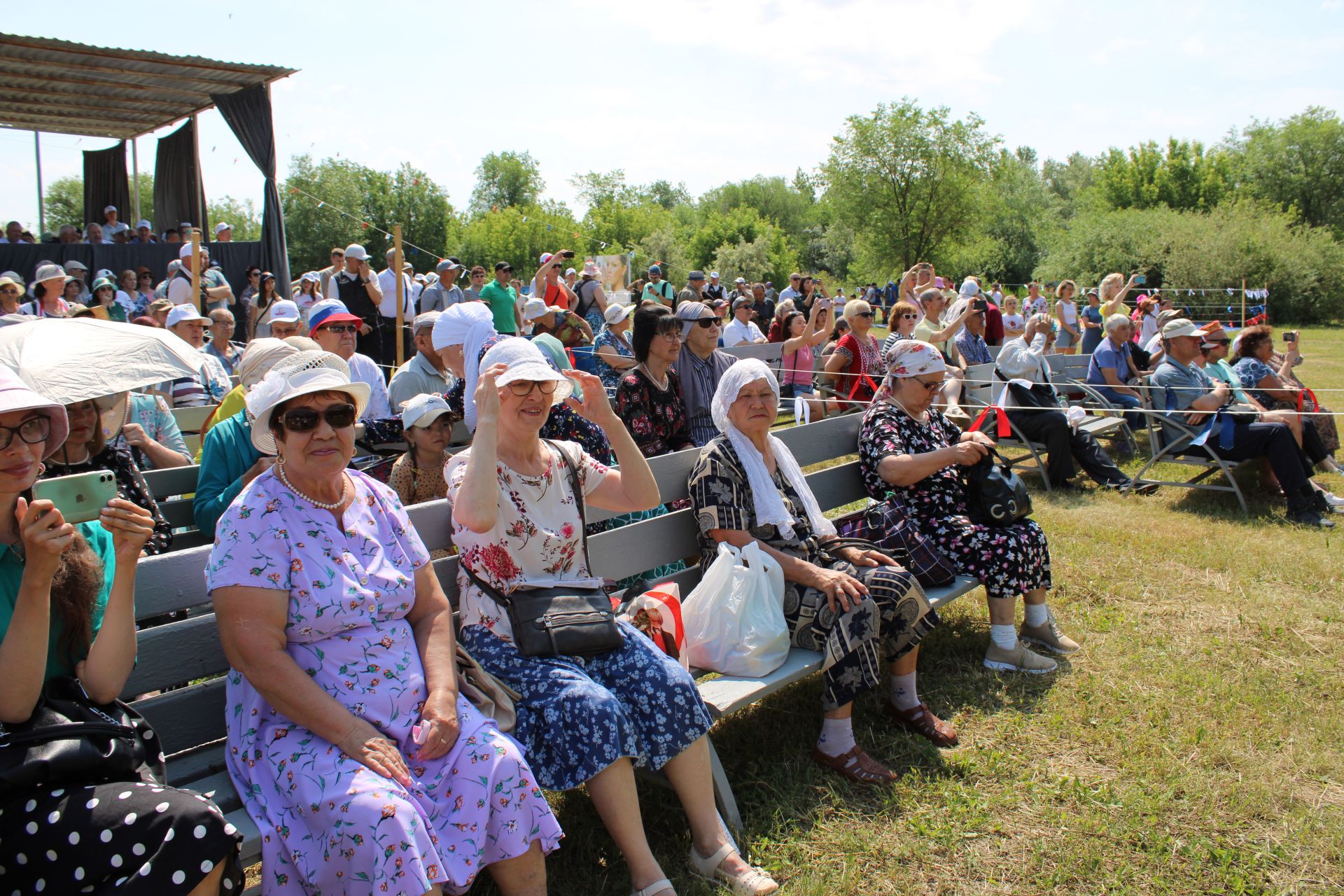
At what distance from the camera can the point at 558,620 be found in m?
2.78

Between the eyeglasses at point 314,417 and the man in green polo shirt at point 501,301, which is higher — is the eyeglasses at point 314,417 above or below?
below

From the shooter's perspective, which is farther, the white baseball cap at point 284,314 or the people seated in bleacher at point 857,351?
the people seated in bleacher at point 857,351

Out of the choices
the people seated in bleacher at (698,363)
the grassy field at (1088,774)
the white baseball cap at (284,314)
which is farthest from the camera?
the white baseball cap at (284,314)

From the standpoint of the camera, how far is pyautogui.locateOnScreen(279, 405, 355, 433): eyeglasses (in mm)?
2406

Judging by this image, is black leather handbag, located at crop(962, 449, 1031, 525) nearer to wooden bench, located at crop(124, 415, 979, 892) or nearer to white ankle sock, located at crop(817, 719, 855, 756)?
wooden bench, located at crop(124, 415, 979, 892)

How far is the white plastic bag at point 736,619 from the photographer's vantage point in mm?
3197

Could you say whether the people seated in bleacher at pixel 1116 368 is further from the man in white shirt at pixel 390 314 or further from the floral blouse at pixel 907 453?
the man in white shirt at pixel 390 314

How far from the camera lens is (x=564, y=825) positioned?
296 cm

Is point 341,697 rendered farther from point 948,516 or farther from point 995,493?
point 995,493

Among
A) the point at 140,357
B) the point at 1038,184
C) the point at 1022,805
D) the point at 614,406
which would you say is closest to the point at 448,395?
the point at 614,406

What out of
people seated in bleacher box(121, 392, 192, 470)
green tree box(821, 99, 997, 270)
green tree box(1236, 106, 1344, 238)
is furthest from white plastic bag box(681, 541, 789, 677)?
green tree box(1236, 106, 1344, 238)

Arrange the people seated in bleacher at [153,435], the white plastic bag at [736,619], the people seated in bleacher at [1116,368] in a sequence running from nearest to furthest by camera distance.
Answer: the white plastic bag at [736,619] < the people seated in bleacher at [153,435] < the people seated in bleacher at [1116,368]

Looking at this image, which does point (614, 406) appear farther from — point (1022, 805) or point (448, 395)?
point (1022, 805)

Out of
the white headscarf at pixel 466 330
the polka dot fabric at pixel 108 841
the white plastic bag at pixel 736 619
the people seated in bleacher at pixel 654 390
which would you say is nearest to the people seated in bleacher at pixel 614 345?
the people seated in bleacher at pixel 654 390
